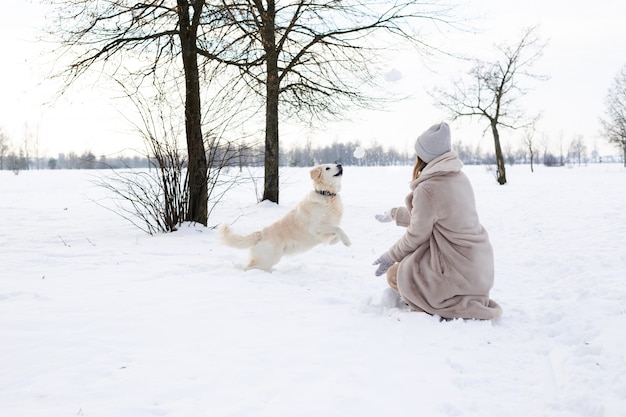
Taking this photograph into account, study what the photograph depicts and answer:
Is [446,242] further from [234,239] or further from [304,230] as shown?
[234,239]

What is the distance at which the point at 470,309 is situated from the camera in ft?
10.7

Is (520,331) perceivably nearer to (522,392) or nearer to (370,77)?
(522,392)

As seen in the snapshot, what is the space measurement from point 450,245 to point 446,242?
39 mm

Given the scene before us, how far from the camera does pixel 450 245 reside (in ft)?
10.9

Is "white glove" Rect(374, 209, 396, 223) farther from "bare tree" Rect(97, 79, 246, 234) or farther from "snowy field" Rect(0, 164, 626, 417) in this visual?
"bare tree" Rect(97, 79, 246, 234)

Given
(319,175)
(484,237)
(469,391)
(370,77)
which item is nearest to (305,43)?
(370,77)

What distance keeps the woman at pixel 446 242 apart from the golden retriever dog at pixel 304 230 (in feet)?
6.15

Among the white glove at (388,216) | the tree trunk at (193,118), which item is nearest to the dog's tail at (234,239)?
the white glove at (388,216)

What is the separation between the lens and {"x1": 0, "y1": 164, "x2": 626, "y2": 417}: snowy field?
6.92 ft

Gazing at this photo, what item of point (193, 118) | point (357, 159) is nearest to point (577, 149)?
point (357, 159)

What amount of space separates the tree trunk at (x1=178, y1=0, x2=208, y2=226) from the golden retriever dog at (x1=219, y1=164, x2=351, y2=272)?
291 centimetres

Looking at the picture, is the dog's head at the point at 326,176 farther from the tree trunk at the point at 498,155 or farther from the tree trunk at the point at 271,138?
the tree trunk at the point at 498,155

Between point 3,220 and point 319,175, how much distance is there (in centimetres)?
810

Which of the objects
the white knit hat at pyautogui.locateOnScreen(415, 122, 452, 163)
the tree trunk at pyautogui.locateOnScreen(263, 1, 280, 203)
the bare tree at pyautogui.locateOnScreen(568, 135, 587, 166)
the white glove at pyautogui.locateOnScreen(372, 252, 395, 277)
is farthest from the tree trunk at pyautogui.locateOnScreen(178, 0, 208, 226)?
the bare tree at pyautogui.locateOnScreen(568, 135, 587, 166)
